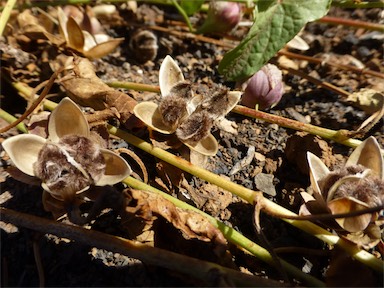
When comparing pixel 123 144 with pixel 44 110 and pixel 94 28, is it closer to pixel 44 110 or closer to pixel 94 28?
pixel 44 110

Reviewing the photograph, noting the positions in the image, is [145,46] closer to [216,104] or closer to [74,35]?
[74,35]

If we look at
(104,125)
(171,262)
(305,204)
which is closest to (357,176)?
(305,204)

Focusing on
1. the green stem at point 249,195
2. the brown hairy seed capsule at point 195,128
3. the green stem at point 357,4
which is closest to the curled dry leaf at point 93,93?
the green stem at point 249,195

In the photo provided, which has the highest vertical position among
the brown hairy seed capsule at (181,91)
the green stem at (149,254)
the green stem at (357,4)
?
the green stem at (357,4)

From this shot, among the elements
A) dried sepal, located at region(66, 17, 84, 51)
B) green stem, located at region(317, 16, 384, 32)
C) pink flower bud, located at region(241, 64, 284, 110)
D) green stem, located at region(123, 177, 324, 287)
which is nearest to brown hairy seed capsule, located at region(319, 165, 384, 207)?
green stem, located at region(123, 177, 324, 287)

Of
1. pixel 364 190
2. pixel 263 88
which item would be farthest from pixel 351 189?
pixel 263 88

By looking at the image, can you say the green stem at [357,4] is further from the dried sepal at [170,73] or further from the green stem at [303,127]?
the dried sepal at [170,73]
